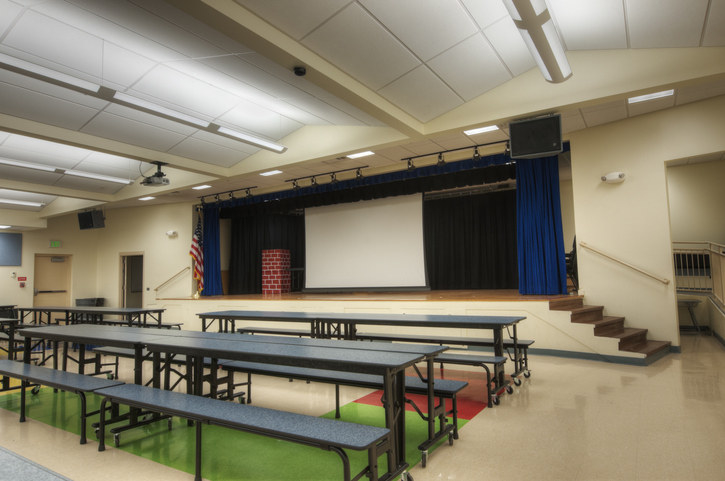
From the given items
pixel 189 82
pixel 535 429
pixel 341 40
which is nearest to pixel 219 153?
pixel 189 82

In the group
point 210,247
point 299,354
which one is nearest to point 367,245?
point 210,247

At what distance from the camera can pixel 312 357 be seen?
2.45 m

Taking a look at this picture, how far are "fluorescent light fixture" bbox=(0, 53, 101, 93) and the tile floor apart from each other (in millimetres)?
2917

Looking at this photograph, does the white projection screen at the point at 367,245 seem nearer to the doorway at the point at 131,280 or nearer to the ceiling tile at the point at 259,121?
the ceiling tile at the point at 259,121

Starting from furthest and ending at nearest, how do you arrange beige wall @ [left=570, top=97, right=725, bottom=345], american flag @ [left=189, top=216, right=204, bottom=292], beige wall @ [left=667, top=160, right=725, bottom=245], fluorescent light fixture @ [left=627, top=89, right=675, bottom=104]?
american flag @ [left=189, top=216, right=204, bottom=292], beige wall @ [left=667, top=160, right=725, bottom=245], beige wall @ [left=570, top=97, right=725, bottom=345], fluorescent light fixture @ [left=627, top=89, right=675, bottom=104]

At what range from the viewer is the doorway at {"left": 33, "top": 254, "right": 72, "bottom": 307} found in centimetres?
1066

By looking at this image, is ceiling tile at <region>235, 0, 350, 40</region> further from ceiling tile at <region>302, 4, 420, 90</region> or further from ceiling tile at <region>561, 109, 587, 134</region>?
ceiling tile at <region>561, 109, 587, 134</region>

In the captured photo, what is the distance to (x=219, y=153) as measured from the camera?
6.96 meters

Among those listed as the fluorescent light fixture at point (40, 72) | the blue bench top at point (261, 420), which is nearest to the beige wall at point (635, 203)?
the blue bench top at point (261, 420)

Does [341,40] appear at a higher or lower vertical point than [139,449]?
higher

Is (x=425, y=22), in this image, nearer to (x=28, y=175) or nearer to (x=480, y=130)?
(x=480, y=130)

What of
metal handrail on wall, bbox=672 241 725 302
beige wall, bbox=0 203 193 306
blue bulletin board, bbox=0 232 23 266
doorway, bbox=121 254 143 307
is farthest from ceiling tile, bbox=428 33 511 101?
blue bulletin board, bbox=0 232 23 266

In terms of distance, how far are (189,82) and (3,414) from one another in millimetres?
3776

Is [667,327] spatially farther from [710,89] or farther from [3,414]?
[3,414]
